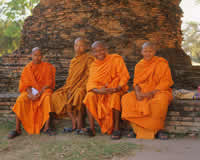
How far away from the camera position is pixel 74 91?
154 inches

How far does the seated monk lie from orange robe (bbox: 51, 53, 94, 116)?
0.18 m

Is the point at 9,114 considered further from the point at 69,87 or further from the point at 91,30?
the point at 91,30

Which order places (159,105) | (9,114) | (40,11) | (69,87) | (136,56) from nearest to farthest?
(159,105)
(69,87)
(9,114)
(136,56)
(40,11)

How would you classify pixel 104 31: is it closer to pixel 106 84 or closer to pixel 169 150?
pixel 106 84

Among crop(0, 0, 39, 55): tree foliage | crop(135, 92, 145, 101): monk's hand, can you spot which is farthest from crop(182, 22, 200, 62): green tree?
crop(135, 92, 145, 101): monk's hand

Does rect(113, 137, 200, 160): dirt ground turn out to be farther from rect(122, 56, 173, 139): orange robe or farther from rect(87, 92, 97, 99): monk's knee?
rect(87, 92, 97, 99): monk's knee

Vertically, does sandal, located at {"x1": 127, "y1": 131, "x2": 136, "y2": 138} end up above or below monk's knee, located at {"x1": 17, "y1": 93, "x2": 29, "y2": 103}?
below

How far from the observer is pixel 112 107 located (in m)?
3.40

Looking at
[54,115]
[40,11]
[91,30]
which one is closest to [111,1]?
[91,30]

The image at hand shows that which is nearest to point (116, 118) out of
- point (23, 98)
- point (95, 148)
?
point (95, 148)

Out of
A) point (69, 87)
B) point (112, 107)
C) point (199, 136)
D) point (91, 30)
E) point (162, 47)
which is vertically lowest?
point (199, 136)

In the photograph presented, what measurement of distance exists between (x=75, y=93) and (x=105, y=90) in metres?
0.62

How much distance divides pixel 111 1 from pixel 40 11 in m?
2.33

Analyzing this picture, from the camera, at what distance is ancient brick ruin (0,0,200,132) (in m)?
6.28
